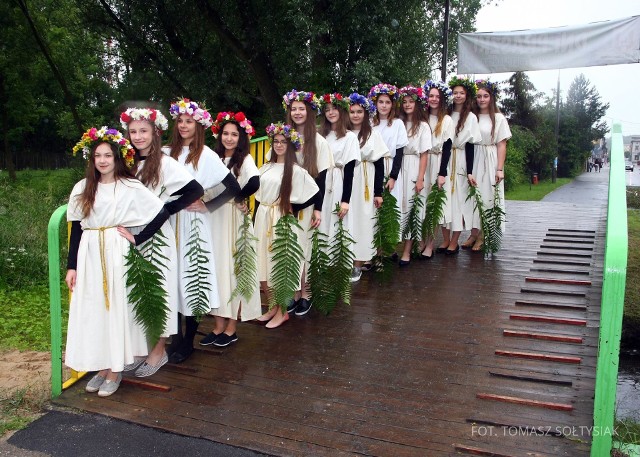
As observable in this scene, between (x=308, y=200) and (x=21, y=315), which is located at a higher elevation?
(x=308, y=200)

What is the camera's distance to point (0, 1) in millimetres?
21500

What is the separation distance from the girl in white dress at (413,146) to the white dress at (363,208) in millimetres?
633

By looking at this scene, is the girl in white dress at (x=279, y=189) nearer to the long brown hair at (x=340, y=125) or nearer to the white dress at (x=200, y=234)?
the white dress at (x=200, y=234)

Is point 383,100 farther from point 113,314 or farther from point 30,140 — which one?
point 30,140

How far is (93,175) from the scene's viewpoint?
13.2ft

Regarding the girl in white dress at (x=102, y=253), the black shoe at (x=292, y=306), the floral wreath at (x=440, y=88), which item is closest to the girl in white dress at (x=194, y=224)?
the girl in white dress at (x=102, y=253)

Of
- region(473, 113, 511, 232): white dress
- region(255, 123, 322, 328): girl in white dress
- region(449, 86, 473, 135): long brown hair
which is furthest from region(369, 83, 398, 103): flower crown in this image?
region(255, 123, 322, 328): girl in white dress

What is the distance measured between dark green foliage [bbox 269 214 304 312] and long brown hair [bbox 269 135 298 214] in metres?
0.12

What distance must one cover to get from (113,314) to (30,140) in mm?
43228

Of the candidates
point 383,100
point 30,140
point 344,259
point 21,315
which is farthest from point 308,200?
point 30,140

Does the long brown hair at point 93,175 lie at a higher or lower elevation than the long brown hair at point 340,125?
lower

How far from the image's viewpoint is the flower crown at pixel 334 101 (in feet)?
19.1

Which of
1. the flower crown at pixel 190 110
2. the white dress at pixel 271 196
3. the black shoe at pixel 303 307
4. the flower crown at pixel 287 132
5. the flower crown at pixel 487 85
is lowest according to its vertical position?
the black shoe at pixel 303 307

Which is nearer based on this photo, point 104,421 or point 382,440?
point 382,440
